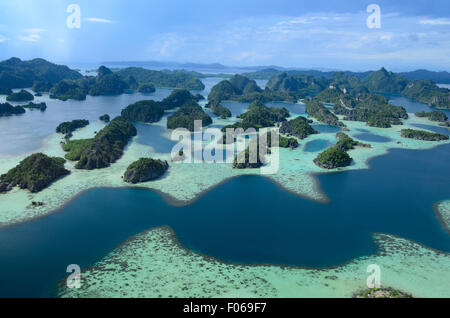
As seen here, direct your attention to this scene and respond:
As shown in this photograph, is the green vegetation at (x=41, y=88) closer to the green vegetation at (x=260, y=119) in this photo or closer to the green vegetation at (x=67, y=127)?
the green vegetation at (x=67, y=127)

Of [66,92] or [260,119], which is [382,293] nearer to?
[260,119]

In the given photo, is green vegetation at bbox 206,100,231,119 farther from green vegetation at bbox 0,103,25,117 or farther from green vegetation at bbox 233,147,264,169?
green vegetation at bbox 0,103,25,117

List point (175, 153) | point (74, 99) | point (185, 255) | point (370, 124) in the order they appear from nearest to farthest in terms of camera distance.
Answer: point (185, 255) → point (175, 153) → point (370, 124) → point (74, 99)

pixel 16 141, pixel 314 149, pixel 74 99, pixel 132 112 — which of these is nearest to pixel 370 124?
pixel 314 149

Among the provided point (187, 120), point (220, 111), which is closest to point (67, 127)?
point (187, 120)

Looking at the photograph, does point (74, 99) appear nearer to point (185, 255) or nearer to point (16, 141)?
point (16, 141)

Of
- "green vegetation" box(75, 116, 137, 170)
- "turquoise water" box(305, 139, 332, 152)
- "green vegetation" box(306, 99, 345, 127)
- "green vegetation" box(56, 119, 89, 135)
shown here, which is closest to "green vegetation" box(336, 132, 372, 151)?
"turquoise water" box(305, 139, 332, 152)
